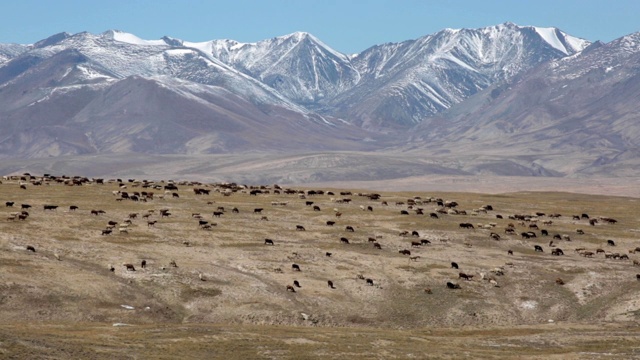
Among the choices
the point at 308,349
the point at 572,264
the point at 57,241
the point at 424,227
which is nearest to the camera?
the point at 308,349

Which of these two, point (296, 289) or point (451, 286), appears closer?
point (296, 289)

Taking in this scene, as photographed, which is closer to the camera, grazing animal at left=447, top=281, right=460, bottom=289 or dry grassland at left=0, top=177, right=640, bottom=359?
dry grassland at left=0, top=177, right=640, bottom=359

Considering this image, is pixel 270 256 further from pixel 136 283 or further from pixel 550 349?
pixel 550 349

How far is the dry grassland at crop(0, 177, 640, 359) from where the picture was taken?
66938 millimetres

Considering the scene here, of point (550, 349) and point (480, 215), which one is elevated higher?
point (480, 215)

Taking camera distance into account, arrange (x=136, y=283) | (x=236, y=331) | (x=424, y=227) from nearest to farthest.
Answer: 1. (x=236, y=331)
2. (x=136, y=283)
3. (x=424, y=227)

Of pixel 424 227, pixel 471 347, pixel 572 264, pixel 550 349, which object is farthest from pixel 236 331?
pixel 424 227

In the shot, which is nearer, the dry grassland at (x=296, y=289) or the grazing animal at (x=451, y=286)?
the dry grassland at (x=296, y=289)

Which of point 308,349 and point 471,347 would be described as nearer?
point 308,349

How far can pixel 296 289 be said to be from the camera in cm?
8756

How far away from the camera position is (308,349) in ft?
213

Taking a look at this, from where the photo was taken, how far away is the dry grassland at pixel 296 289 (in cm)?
6694

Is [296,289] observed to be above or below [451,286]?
below

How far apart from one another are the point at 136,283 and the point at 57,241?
15.1m
